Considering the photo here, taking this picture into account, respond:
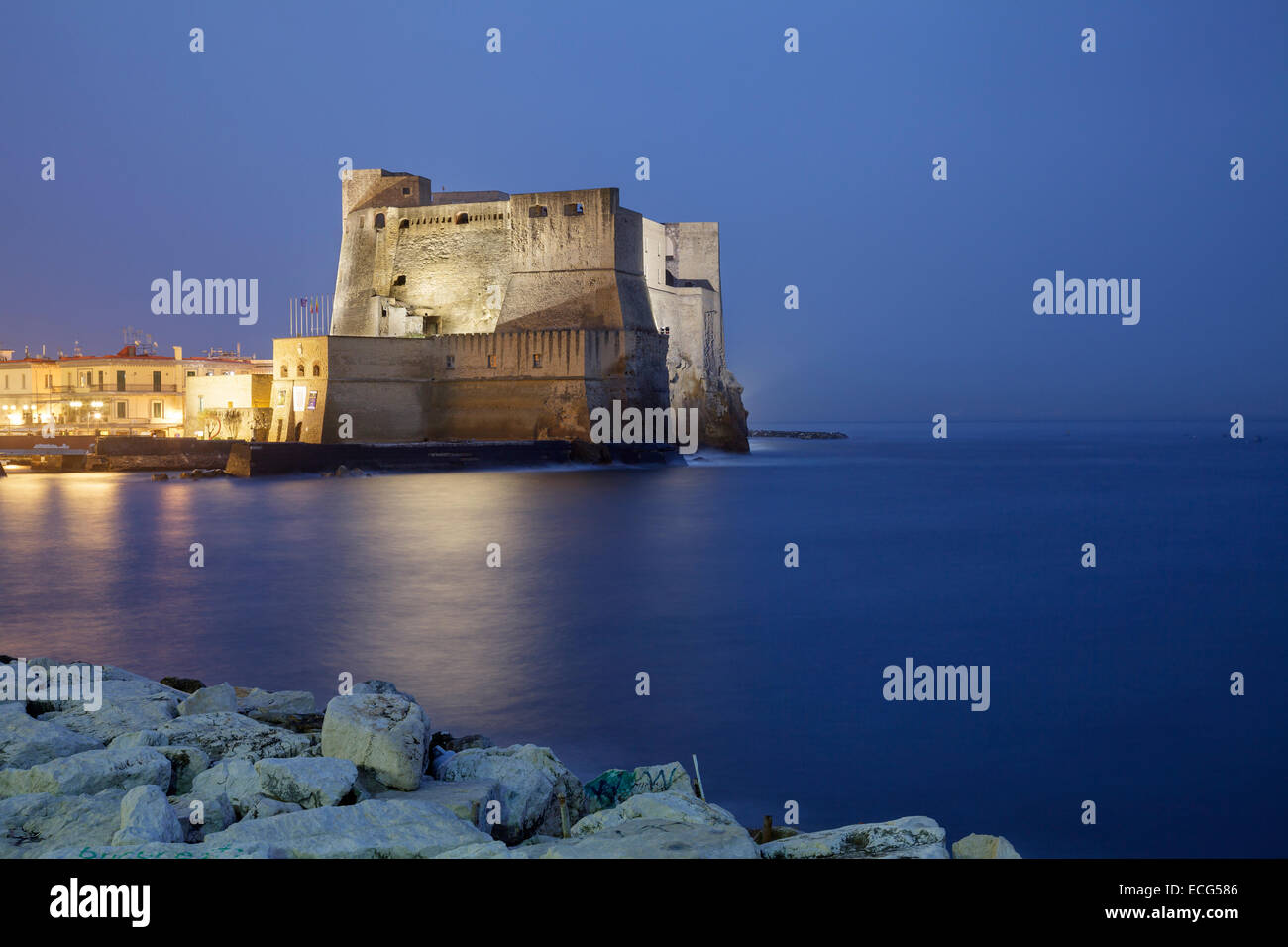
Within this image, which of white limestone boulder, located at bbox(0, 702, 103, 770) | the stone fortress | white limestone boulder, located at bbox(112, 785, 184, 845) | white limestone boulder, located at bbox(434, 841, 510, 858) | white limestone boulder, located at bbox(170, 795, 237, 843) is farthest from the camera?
the stone fortress

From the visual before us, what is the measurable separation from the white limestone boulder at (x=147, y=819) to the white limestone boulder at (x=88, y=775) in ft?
1.48

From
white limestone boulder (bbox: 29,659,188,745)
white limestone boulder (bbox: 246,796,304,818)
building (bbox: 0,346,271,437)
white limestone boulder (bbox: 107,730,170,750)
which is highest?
building (bbox: 0,346,271,437)

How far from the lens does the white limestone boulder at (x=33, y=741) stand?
14.6 ft

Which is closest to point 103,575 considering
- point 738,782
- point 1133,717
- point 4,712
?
point 4,712

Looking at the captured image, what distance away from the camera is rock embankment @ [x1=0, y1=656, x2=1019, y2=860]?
342cm

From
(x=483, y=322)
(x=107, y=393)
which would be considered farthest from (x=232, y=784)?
(x=107, y=393)

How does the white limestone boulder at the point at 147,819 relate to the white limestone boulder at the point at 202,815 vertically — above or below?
above

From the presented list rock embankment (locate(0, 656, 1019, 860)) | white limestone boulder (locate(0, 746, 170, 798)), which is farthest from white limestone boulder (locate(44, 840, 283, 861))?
white limestone boulder (locate(0, 746, 170, 798))

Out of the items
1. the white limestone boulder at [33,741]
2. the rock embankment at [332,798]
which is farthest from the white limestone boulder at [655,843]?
the white limestone boulder at [33,741]

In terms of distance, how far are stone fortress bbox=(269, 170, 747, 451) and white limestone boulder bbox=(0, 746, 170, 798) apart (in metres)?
30.5

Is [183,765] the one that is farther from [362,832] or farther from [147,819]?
[362,832]

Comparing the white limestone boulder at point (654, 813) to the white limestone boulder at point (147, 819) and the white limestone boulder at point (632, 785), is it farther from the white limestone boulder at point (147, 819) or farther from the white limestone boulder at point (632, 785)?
the white limestone boulder at point (147, 819)

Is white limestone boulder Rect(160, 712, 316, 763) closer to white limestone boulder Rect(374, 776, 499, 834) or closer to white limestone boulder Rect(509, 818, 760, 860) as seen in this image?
white limestone boulder Rect(374, 776, 499, 834)
